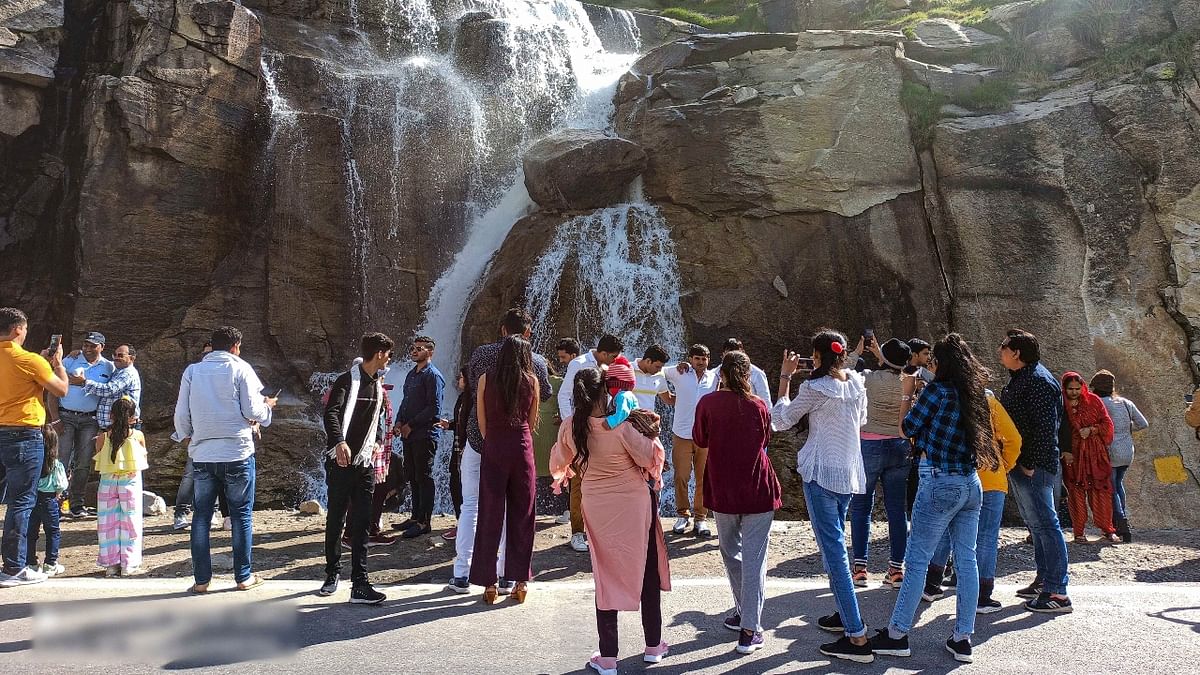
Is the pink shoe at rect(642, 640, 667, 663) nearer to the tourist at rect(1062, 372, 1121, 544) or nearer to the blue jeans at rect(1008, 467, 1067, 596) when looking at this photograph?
the blue jeans at rect(1008, 467, 1067, 596)

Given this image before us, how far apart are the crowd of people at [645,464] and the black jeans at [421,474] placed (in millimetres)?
20

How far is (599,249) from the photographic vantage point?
14906 millimetres

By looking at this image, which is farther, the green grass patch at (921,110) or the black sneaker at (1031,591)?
the green grass patch at (921,110)

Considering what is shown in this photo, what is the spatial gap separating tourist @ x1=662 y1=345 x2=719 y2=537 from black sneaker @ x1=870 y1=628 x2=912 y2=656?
3.18 metres

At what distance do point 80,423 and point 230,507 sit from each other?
183 inches

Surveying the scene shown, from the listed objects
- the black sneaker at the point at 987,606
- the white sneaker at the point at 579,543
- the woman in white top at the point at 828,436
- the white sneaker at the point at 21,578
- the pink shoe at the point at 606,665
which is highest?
the woman in white top at the point at 828,436

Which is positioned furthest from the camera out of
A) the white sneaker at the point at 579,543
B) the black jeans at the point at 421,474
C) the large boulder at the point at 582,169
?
the large boulder at the point at 582,169

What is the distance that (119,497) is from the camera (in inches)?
265

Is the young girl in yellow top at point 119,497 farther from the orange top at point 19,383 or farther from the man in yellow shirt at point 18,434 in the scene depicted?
the orange top at point 19,383

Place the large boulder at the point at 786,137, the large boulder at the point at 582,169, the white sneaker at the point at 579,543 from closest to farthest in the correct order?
the white sneaker at the point at 579,543, the large boulder at the point at 786,137, the large boulder at the point at 582,169

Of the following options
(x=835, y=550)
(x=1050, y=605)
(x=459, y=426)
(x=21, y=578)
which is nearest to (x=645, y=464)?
(x=835, y=550)

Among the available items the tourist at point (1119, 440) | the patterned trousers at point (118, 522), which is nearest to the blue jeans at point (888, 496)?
the tourist at point (1119, 440)

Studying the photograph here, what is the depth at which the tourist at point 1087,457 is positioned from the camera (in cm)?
833

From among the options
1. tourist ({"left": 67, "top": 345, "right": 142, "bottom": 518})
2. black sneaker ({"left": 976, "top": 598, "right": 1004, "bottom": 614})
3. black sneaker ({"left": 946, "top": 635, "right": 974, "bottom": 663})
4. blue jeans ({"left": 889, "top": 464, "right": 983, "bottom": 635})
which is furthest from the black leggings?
tourist ({"left": 67, "top": 345, "right": 142, "bottom": 518})
